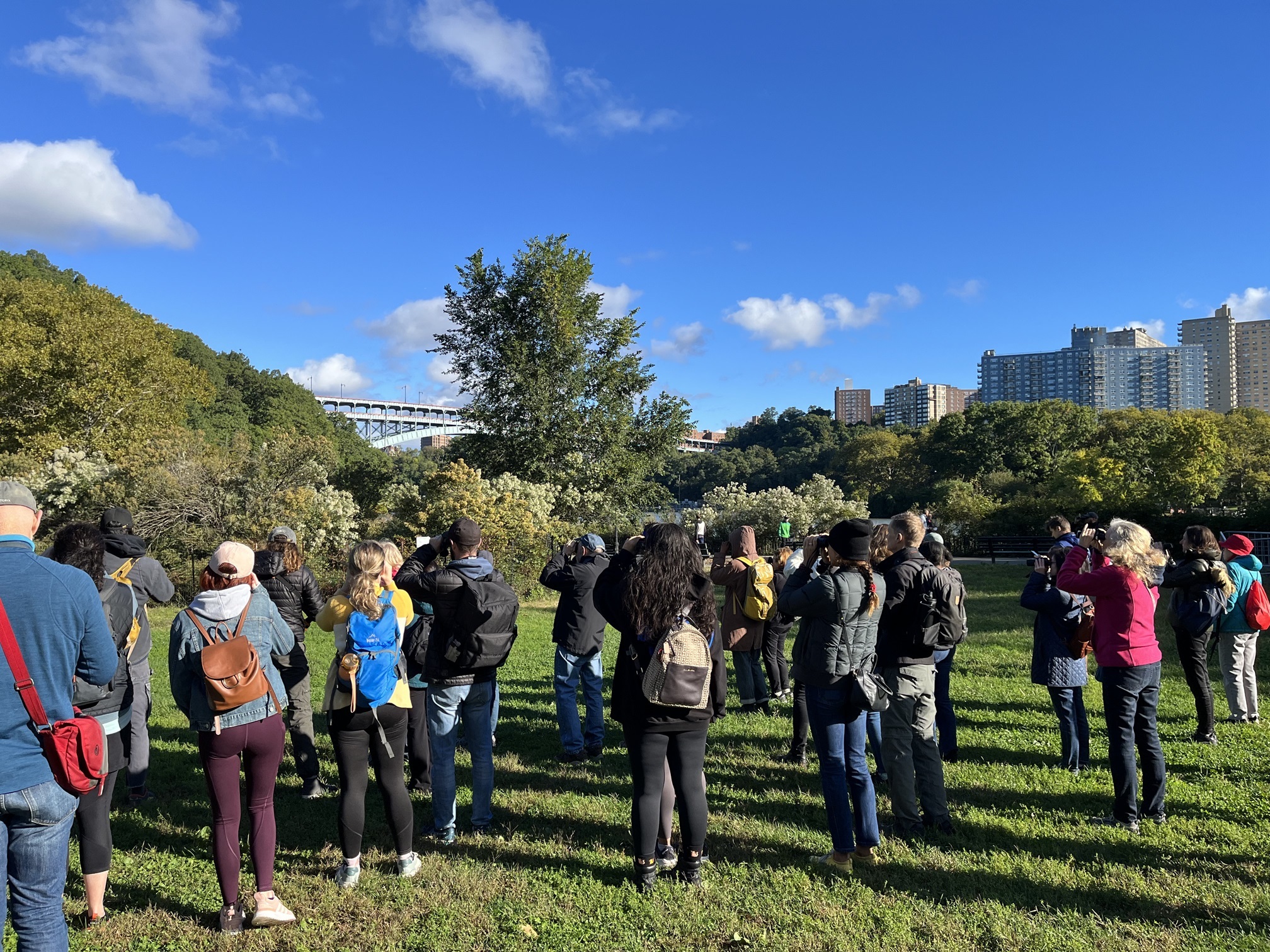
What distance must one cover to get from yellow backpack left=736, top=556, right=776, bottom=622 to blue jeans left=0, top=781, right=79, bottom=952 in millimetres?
5086

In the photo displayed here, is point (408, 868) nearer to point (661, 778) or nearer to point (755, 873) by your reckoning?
point (661, 778)

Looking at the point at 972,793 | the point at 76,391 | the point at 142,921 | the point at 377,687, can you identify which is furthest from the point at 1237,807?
the point at 76,391

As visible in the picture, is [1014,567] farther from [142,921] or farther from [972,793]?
[142,921]

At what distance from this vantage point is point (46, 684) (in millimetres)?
2500

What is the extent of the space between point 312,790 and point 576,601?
7.71ft

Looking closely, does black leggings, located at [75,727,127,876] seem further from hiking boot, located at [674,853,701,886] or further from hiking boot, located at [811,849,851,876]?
hiking boot, located at [811,849,851,876]

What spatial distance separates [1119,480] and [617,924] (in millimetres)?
42944

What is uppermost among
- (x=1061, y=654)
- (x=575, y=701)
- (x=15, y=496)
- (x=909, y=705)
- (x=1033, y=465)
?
(x=1033, y=465)

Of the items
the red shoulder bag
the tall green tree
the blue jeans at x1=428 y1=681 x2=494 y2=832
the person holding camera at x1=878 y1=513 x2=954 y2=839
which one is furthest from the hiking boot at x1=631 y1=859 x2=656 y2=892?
the tall green tree

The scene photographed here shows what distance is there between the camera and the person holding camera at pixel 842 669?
4.15 metres

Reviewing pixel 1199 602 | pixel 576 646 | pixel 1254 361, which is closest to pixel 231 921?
pixel 576 646

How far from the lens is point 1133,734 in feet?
15.2

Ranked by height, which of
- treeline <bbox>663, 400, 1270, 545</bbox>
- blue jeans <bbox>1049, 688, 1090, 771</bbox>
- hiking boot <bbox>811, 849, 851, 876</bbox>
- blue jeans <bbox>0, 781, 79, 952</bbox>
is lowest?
hiking boot <bbox>811, 849, 851, 876</bbox>

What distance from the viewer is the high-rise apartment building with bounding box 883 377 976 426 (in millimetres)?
150625
